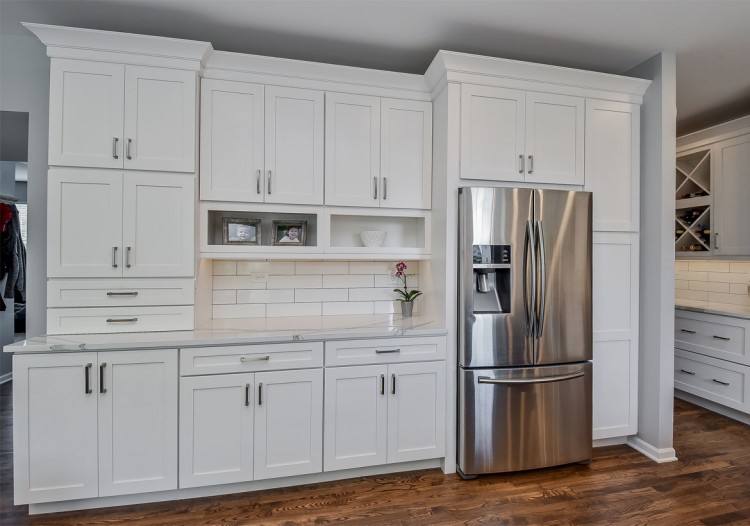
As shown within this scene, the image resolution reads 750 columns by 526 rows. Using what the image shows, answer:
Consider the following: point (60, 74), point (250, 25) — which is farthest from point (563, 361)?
point (60, 74)

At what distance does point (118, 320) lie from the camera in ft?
7.42

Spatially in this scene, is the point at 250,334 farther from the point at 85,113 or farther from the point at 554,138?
the point at 554,138

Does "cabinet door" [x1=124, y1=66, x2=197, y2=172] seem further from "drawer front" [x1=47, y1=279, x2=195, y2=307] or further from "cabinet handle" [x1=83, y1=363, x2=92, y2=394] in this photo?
"cabinet handle" [x1=83, y1=363, x2=92, y2=394]

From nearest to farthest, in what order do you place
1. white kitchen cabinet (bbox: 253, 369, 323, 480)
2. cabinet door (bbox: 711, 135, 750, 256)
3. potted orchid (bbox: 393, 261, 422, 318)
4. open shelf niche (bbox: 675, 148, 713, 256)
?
white kitchen cabinet (bbox: 253, 369, 323, 480)
potted orchid (bbox: 393, 261, 422, 318)
cabinet door (bbox: 711, 135, 750, 256)
open shelf niche (bbox: 675, 148, 713, 256)

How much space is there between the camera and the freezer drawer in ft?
7.97

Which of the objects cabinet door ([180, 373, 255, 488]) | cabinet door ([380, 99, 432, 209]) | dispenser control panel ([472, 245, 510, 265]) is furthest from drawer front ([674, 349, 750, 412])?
cabinet door ([180, 373, 255, 488])

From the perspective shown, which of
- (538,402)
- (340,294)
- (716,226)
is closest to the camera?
(538,402)

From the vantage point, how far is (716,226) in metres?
3.69

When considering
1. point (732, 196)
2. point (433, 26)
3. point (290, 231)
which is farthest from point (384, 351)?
point (732, 196)

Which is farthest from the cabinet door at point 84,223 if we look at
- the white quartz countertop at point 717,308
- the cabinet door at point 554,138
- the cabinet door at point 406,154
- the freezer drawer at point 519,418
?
the white quartz countertop at point 717,308

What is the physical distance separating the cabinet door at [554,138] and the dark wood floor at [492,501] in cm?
188

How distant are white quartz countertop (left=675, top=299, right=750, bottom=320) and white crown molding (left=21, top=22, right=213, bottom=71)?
4.30 m

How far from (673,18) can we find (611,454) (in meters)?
2.78

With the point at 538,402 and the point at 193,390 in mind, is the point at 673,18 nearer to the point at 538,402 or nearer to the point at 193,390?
the point at 538,402
